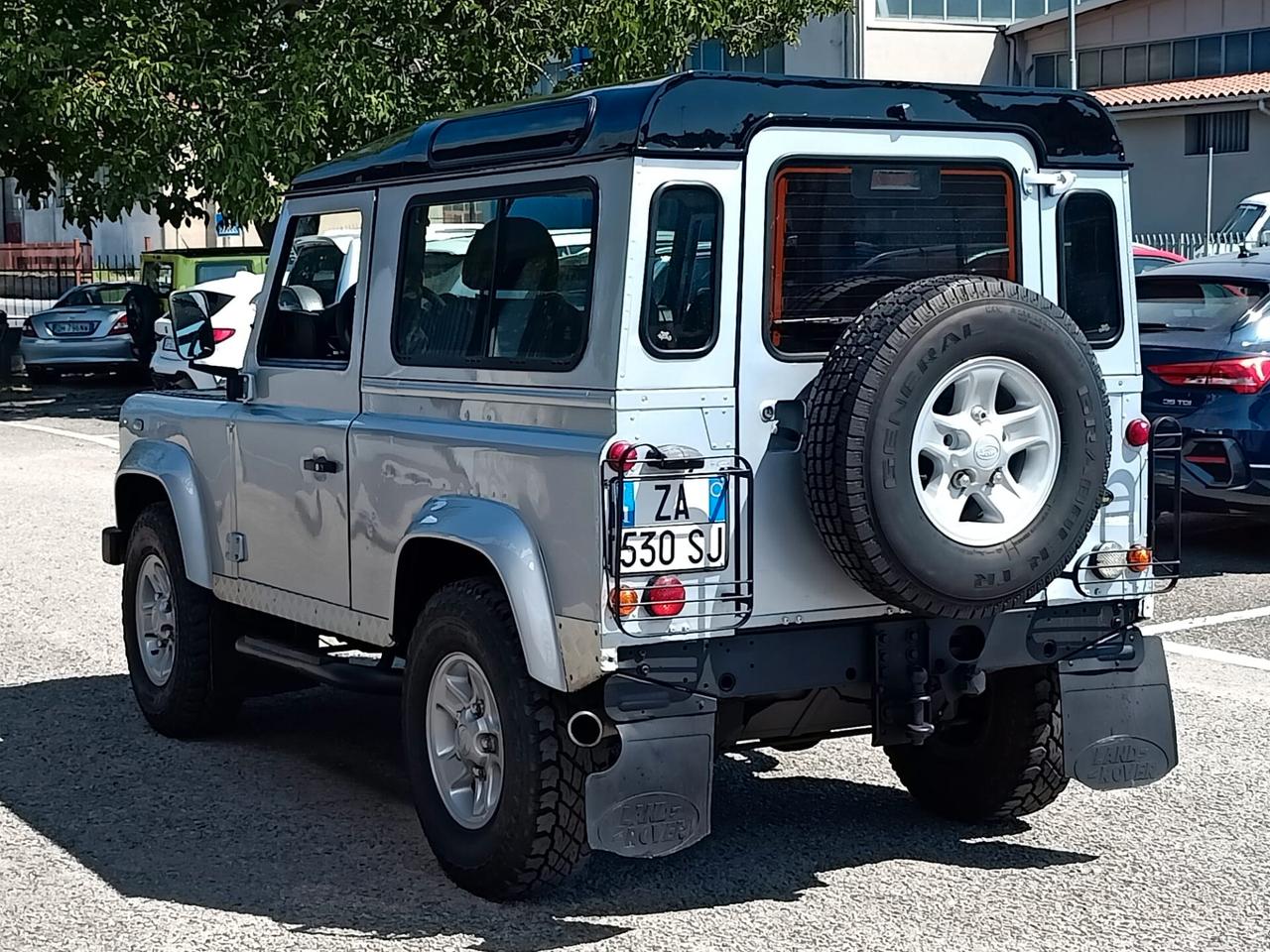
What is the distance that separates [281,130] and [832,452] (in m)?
18.4

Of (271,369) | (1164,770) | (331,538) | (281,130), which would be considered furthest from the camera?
(281,130)

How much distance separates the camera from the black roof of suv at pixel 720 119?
4980 millimetres

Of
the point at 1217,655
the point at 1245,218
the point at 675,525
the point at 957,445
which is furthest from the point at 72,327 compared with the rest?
the point at 957,445

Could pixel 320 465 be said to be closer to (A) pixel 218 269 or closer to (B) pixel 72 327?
(A) pixel 218 269

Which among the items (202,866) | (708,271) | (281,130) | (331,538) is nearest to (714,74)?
(708,271)

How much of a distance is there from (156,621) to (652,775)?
3220mm

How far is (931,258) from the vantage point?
17.8 feet

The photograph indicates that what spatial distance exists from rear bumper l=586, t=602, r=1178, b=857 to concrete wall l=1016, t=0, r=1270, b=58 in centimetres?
4385

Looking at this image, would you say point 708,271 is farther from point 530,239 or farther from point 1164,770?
point 1164,770

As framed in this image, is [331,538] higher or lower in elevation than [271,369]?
lower

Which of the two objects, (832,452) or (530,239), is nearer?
(832,452)

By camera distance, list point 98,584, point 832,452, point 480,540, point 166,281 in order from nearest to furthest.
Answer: point 832,452
point 480,540
point 98,584
point 166,281

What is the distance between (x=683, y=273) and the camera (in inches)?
199

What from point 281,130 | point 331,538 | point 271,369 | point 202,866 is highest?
point 281,130
